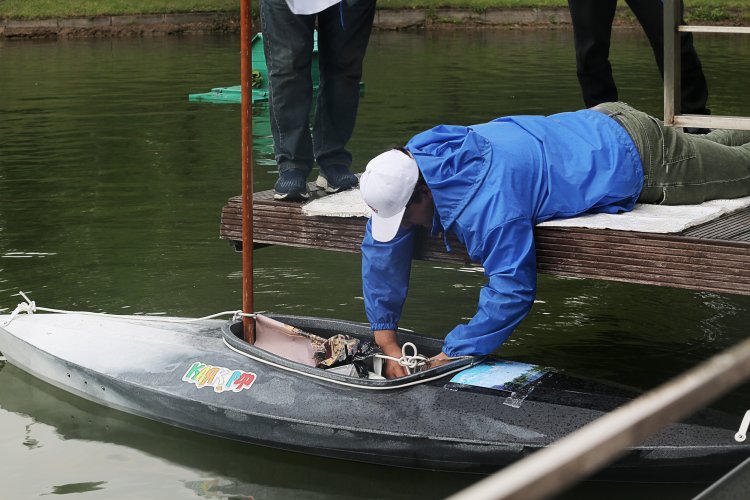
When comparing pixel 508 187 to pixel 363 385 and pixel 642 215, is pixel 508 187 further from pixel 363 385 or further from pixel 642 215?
pixel 363 385

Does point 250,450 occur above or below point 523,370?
below

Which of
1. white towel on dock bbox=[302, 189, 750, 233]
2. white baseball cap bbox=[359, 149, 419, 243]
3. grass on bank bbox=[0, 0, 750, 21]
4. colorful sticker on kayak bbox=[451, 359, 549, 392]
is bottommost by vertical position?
grass on bank bbox=[0, 0, 750, 21]

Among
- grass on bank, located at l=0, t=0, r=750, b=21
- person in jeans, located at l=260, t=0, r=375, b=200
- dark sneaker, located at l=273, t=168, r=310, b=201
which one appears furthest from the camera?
grass on bank, located at l=0, t=0, r=750, b=21

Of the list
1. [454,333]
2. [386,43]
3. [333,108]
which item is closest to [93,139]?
→ [333,108]

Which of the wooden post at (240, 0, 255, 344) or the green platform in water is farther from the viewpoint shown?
the green platform in water

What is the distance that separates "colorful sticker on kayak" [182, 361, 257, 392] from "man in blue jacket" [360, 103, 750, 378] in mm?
559

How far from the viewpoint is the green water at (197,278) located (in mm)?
4637

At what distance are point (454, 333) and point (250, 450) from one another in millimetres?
991

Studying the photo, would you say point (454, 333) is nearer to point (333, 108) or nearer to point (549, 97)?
point (333, 108)

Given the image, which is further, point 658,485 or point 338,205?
point 338,205

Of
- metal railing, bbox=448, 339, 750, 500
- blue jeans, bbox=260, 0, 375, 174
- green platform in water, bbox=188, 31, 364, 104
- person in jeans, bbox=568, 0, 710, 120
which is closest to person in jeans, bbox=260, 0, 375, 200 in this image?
blue jeans, bbox=260, 0, 375, 174

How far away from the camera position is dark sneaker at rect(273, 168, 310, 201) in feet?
16.9

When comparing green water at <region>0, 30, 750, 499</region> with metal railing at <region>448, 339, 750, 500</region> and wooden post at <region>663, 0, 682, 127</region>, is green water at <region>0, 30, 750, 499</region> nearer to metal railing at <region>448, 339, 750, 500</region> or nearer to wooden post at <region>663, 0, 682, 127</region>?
wooden post at <region>663, 0, 682, 127</region>

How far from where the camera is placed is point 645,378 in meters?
5.50
